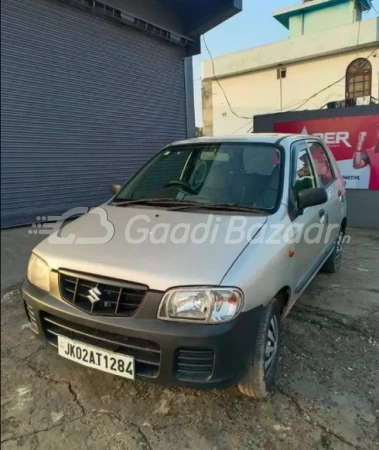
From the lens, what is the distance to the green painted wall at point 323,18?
16438 mm

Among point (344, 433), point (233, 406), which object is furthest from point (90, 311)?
point (344, 433)

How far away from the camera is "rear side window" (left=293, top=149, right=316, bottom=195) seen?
2906mm

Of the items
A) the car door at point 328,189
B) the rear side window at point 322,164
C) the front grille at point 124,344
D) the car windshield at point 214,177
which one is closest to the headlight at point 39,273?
the front grille at point 124,344

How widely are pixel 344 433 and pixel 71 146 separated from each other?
2.12m

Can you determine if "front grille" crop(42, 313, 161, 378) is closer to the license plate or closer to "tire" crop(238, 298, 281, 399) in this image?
the license plate

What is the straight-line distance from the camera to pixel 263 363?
2.05 m

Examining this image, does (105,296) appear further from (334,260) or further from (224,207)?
(334,260)

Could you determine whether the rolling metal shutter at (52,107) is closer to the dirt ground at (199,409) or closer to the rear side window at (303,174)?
the dirt ground at (199,409)

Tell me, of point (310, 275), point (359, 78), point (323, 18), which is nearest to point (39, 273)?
point (310, 275)

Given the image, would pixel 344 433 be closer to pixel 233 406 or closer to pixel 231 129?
pixel 233 406

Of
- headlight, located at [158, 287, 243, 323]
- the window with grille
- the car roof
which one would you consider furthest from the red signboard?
the window with grille

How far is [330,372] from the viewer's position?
2.45 metres

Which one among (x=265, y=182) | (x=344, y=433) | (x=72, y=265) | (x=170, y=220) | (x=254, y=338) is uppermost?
(x=265, y=182)

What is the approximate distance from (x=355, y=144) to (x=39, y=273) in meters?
6.29
